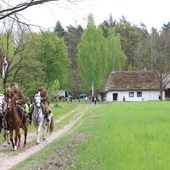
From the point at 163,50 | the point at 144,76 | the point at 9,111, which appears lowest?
the point at 9,111

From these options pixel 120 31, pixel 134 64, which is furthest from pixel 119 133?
pixel 120 31

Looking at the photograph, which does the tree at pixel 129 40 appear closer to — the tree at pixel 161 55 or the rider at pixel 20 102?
the tree at pixel 161 55

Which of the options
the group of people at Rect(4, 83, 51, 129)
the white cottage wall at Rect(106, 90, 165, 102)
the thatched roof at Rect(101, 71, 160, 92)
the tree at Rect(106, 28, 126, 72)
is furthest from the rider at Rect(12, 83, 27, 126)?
the tree at Rect(106, 28, 126, 72)

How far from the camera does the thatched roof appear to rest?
69.7 meters

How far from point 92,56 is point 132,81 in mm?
9160

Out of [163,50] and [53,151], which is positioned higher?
[163,50]

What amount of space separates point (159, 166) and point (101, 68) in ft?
217

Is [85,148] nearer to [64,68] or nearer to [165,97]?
[64,68]

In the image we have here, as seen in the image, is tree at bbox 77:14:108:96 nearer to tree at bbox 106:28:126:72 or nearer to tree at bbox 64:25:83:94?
tree at bbox 64:25:83:94

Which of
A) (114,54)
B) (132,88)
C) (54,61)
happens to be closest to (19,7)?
(54,61)

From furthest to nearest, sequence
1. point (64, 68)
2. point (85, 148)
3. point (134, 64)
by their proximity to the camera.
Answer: point (134, 64), point (64, 68), point (85, 148)

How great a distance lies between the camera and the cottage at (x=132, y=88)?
69.6 meters

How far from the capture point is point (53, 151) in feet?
41.7

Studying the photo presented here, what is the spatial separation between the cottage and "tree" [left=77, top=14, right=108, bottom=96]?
10.1 feet
